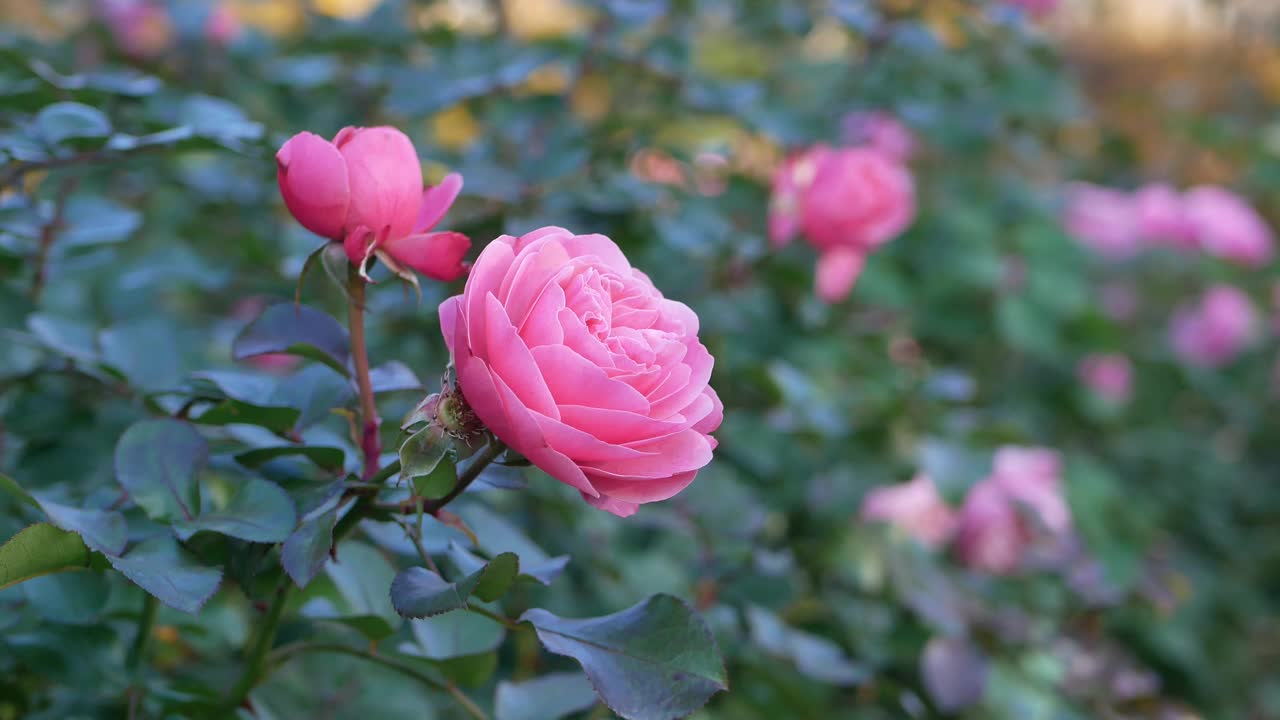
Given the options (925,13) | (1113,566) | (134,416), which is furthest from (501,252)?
(1113,566)

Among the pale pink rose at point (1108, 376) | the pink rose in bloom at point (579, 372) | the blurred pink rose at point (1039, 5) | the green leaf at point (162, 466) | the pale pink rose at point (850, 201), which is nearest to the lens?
the pink rose in bloom at point (579, 372)

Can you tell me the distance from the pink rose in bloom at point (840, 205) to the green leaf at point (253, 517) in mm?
787

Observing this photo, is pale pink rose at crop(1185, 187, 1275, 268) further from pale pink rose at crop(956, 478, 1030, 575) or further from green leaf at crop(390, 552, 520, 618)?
green leaf at crop(390, 552, 520, 618)

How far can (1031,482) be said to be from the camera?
61.4 inches

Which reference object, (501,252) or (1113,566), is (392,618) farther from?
(1113,566)

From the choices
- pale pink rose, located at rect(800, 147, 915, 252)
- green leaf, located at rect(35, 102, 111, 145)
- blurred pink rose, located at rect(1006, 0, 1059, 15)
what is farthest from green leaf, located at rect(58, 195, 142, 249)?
blurred pink rose, located at rect(1006, 0, 1059, 15)

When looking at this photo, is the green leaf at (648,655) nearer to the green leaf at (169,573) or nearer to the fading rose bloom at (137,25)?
the green leaf at (169,573)

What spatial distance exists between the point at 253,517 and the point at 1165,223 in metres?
2.28

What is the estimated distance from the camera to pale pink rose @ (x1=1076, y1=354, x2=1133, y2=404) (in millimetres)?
2254

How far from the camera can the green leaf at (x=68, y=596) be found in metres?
0.61

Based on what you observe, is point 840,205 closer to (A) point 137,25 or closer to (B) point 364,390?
(B) point 364,390

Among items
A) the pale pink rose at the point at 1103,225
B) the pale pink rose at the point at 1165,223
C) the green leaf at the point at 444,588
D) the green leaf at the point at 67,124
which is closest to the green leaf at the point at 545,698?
the green leaf at the point at 444,588

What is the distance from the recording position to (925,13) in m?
1.52

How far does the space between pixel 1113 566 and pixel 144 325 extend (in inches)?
60.8
